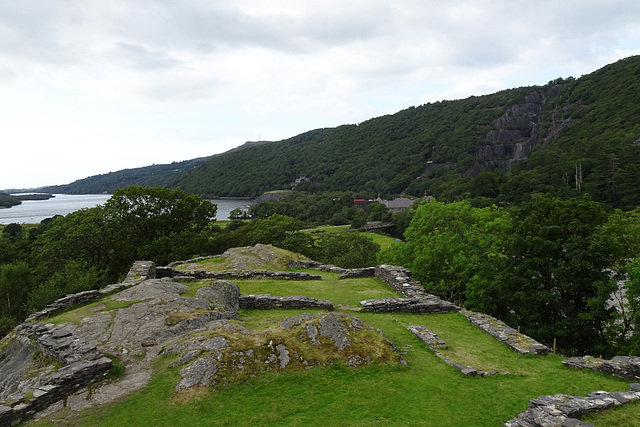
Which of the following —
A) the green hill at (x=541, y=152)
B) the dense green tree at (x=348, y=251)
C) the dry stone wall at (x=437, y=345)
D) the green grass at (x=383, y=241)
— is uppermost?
the green hill at (x=541, y=152)

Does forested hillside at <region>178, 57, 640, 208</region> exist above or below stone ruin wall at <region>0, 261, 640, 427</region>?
above

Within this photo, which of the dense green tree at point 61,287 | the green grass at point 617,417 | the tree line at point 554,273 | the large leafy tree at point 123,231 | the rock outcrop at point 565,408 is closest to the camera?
the rock outcrop at point 565,408

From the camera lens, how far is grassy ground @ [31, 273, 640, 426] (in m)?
7.60

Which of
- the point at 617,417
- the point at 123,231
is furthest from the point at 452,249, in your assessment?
the point at 123,231

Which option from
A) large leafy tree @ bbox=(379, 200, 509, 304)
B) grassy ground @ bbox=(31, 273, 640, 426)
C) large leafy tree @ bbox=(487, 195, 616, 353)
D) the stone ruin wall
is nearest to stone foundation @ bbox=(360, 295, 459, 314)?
the stone ruin wall

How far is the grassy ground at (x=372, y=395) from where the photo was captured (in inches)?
299

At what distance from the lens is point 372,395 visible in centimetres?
857

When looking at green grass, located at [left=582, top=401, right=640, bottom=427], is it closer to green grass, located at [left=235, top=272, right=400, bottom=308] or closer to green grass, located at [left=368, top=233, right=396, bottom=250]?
green grass, located at [left=235, top=272, right=400, bottom=308]

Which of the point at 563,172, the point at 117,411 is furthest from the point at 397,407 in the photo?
the point at 563,172

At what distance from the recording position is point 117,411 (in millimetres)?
7848

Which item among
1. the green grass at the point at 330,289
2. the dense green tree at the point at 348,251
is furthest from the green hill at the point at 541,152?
the green grass at the point at 330,289

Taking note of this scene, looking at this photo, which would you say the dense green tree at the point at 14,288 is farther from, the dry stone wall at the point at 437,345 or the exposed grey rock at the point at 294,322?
the dry stone wall at the point at 437,345

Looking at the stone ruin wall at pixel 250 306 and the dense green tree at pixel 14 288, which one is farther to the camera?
the dense green tree at pixel 14 288

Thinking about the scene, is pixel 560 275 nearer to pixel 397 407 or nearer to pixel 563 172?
pixel 397 407
